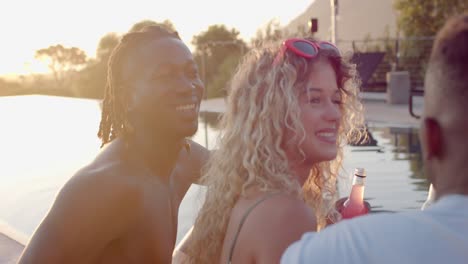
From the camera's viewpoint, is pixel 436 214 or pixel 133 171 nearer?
pixel 436 214

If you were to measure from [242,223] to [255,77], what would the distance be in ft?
1.80

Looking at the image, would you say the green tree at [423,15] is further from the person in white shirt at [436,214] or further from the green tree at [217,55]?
the person in white shirt at [436,214]

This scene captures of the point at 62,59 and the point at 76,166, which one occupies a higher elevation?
the point at 62,59

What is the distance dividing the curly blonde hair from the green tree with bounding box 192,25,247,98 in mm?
16660

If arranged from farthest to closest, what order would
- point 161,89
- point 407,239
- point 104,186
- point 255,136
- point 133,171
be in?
point 161,89 → point 133,171 → point 104,186 → point 255,136 → point 407,239

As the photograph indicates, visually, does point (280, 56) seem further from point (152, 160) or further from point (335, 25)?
point (335, 25)

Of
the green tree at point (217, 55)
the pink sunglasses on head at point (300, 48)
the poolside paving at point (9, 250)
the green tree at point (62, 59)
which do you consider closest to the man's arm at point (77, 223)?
the pink sunglasses on head at point (300, 48)

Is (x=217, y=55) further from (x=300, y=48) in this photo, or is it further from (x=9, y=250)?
(x=300, y=48)

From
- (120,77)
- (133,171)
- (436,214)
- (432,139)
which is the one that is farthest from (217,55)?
(436,214)

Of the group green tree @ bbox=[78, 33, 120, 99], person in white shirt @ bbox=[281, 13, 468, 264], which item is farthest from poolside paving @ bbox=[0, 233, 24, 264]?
green tree @ bbox=[78, 33, 120, 99]

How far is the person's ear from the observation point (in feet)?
3.39

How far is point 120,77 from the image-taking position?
2.64 meters

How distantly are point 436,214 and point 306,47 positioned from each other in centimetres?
120

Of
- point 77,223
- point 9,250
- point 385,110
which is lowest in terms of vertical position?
point 9,250
